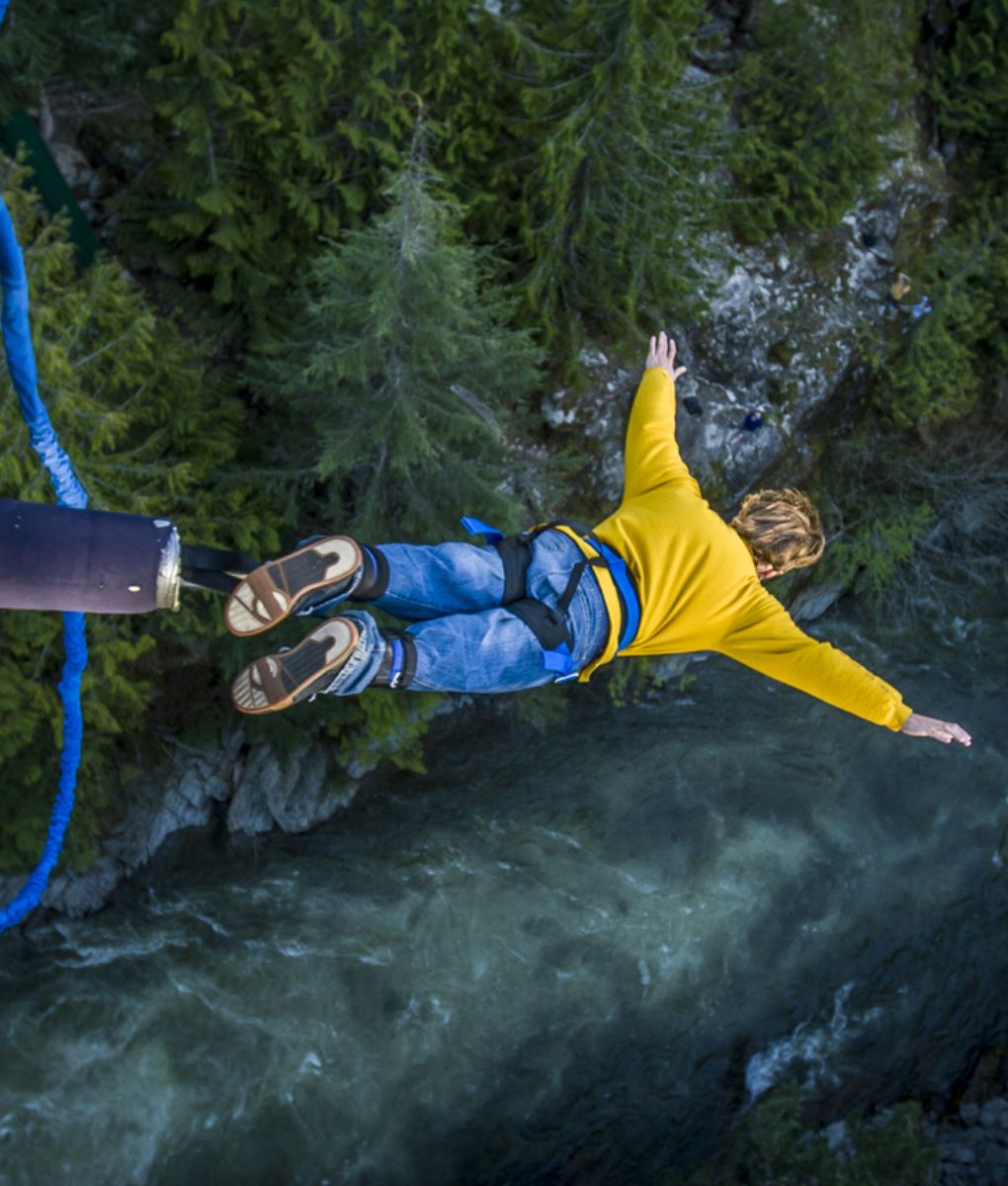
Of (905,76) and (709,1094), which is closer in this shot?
(709,1094)

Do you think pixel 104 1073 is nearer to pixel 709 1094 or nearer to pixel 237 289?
pixel 709 1094

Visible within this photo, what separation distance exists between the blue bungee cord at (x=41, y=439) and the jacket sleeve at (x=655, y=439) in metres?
2.23

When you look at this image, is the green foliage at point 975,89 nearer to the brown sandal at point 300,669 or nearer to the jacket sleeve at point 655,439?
the jacket sleeve at point 655,439

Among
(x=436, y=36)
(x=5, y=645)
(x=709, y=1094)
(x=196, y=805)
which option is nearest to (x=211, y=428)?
(x=5, y=645)

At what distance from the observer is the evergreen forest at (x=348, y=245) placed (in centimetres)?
577

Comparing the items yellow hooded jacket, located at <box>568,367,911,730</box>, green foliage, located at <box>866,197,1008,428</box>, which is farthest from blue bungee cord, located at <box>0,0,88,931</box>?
green foliage, located at <box>866,197,1008,428</box>

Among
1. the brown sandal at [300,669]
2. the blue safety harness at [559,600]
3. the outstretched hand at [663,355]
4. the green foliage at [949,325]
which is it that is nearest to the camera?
the brown sandal at [300,669]

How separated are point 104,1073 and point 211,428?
18.1 feet

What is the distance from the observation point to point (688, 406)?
8.77m

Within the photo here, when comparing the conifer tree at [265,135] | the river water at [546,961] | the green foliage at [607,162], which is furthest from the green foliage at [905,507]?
the conifer tree at [265,135]

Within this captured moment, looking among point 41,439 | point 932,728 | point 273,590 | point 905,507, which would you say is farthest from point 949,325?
point 41,439

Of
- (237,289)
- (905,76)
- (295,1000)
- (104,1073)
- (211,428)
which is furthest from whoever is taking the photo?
(905,76)

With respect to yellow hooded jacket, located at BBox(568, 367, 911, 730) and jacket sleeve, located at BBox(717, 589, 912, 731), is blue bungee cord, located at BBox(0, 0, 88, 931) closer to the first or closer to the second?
yellow hooded jacket, located at BBox(568, 367, 911, 730)

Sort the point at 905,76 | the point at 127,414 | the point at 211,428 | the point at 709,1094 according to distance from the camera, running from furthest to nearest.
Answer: the point at 905,76 < the point at 709,1094 < the point at 211,428 < the point at 127,414
